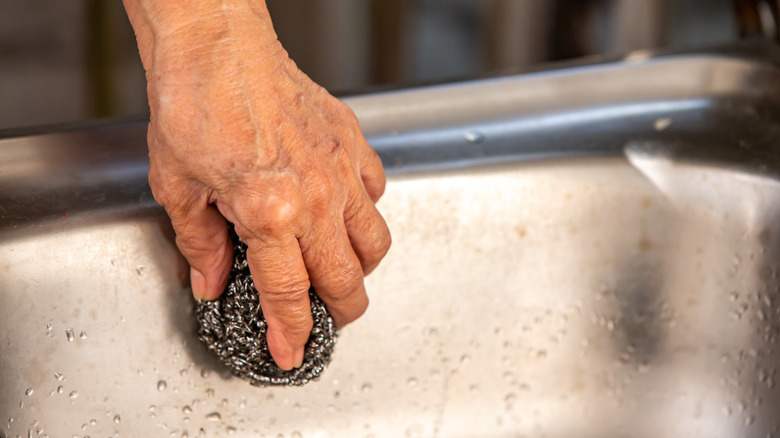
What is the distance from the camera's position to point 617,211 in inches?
19.2

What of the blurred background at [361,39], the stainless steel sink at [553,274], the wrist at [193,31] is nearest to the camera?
the wrist at [193,31]

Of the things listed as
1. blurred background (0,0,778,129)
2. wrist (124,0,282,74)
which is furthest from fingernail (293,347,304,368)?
blurred background (0,0,778,129)

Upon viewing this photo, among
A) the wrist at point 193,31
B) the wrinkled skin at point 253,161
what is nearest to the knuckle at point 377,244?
the wrinkled skin at point 253,161

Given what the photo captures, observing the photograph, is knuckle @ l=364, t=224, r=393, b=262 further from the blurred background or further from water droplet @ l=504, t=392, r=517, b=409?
the blurred background

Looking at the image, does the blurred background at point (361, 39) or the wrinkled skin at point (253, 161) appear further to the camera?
the blurred background at point (361, 39)

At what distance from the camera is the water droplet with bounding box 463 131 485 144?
0.48 meters

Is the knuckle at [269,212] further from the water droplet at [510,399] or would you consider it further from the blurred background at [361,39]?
the blurred background at [361,39]

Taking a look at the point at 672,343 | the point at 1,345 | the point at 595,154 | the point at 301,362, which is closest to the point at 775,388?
the point at 672,343

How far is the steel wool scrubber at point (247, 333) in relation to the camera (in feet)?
1.20

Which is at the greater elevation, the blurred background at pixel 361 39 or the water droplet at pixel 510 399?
the water droplet at pixel 510 399

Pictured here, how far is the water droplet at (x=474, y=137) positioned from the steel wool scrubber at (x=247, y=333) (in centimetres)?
18

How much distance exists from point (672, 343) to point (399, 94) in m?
0.26

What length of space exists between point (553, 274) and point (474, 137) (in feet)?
0.37

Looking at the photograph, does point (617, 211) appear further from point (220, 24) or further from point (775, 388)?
point (220, 24)
